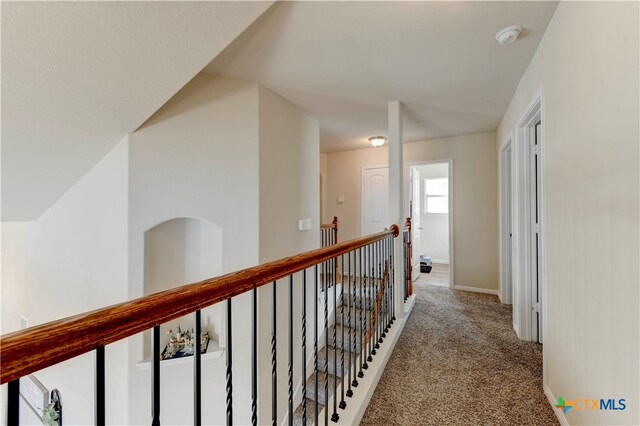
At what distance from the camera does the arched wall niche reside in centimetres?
243

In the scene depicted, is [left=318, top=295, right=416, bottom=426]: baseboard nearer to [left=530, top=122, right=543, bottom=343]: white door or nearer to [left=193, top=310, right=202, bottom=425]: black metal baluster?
[left=193, top=310, right=202, bottom=425]: black metal baluster

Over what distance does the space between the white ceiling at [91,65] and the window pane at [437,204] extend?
5.95 m

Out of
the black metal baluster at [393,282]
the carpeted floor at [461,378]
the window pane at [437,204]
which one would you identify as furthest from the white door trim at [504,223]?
the window pane at [437,204]

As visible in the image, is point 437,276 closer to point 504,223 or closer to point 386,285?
point 504,223

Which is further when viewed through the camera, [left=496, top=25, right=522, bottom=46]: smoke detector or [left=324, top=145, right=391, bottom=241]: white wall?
[left=324, top=145, right=391, bottom=241]: white wall

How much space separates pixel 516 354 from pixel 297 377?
2129 millimetres

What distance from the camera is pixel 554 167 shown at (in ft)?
5.36

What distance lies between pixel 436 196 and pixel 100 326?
6870 millimetres

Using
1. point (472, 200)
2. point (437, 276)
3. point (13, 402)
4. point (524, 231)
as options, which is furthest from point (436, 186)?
point (13, 402)

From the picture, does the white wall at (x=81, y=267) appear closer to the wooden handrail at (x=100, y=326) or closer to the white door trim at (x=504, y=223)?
the wooden handrail at (x=100, y=326)

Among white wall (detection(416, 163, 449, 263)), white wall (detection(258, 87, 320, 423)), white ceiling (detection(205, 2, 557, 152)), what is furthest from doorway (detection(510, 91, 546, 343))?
white wall (detection(416, 163, 449, 263))

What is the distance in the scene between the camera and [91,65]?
5.16 ft

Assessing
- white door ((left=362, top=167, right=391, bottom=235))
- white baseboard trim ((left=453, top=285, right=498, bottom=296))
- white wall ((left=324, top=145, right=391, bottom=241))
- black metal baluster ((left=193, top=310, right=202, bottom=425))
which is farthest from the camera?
white wall ((left=324, top=145, right=391, bottom=241))

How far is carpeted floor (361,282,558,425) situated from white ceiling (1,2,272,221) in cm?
242
